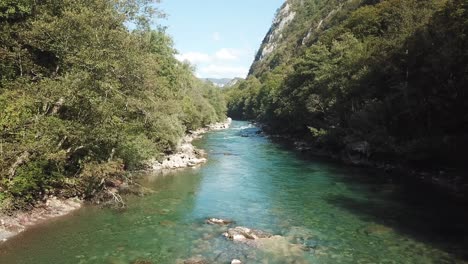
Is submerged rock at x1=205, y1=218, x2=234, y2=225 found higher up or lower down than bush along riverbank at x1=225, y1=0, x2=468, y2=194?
lower down

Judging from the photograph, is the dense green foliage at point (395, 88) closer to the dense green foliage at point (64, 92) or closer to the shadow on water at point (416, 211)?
the shadow on water at point (416, 211)

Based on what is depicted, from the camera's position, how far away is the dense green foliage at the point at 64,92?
807 inches

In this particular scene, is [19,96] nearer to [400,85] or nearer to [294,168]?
[294,168]

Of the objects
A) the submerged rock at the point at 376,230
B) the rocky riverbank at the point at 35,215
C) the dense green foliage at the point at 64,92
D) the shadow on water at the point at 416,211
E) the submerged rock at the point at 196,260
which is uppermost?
the dense green foliage at the point at 64,92

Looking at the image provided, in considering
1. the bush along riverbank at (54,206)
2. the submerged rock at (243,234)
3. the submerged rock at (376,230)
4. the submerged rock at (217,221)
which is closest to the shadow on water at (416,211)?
the submerged rock at (376,230)

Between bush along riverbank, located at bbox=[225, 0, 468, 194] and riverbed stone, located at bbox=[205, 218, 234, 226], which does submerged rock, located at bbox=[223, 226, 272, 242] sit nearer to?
riverbed stone, located at bbox=[205, 218, 234, 226]

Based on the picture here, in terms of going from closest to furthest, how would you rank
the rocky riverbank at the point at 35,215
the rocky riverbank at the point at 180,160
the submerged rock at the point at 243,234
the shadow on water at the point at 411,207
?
the rocky riverbank at the point at 35,215 < the submerged rock at the point at 243,234 < the shadow on water at the point at 411,207 < the rocky riverbank at the point at 180,160

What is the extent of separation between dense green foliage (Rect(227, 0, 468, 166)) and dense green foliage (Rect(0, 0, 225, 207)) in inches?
981

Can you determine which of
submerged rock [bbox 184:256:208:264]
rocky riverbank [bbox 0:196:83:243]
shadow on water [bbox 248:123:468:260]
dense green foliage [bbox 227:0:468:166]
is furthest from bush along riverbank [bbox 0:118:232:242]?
dense green foliage [bbox 227:0:468:166]

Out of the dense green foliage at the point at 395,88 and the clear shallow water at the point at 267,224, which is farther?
the dense green foliage at the point at 395,88

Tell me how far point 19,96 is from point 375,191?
25940 mm

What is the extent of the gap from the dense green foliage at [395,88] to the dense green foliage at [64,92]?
81.8 ft

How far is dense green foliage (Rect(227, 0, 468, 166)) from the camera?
33750mm

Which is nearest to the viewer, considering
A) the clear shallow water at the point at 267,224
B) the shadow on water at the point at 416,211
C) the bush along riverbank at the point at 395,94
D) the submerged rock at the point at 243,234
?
the clear shallow water at the point at 267,224
